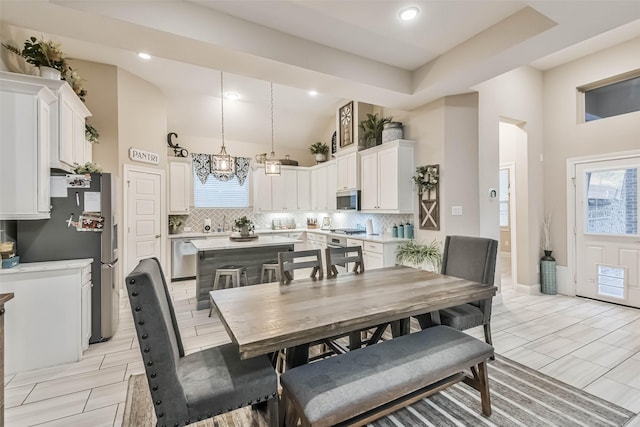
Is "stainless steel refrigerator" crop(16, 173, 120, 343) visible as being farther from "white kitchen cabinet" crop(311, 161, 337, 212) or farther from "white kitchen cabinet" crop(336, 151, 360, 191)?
"white kitchen cabinet" crop(311, 161, 337, 212)

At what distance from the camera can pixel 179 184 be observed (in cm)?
586

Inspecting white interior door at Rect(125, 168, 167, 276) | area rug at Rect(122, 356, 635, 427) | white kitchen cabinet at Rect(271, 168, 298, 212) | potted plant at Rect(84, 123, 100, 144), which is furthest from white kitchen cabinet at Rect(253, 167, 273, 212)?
area rug at Rect(122, 356, 635, 427)

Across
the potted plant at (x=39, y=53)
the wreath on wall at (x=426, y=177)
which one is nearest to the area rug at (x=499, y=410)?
the wreath on wall at (x=426, y=177)

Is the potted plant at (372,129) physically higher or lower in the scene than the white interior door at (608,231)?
higher

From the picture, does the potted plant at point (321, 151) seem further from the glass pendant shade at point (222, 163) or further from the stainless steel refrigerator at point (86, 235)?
the stainless steel refrigerator at point (86, 235)

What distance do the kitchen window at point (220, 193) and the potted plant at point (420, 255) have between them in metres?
3.89

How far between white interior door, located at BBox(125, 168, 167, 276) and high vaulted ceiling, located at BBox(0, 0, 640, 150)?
182 cm

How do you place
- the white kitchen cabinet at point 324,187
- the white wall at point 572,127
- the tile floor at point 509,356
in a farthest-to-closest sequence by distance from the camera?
the white kitchen cabinet at point 324,187 < the white wall at point 572,127 < the tile floor at point 509,356

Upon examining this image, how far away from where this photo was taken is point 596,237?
14.1ft

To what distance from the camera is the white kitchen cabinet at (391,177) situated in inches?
173

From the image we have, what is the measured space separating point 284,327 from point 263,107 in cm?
554

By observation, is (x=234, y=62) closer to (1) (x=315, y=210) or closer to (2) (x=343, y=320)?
(2) (x=343, y=320)

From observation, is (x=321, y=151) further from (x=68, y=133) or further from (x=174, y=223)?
(x=68, y=133)

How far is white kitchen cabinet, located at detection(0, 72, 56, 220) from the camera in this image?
2418 millimetres
